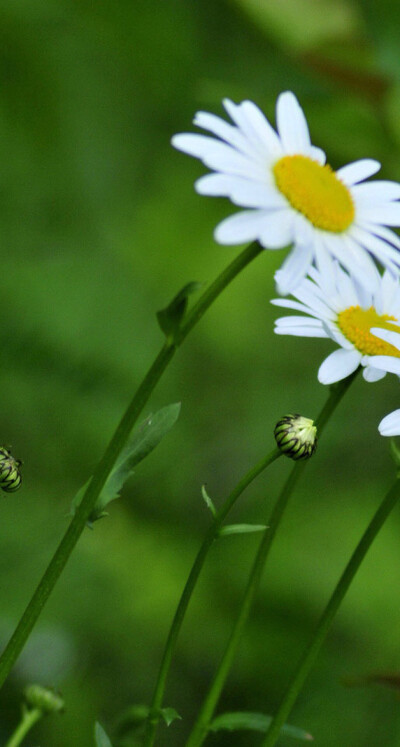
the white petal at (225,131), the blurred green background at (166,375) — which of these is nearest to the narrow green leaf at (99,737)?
the white petal at (225,131)

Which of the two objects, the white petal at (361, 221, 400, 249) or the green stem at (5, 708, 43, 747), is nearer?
the white petal at (361, 221, 400, 249)

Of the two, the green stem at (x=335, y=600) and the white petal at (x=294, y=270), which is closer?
the white petal at (x=294, y=270)

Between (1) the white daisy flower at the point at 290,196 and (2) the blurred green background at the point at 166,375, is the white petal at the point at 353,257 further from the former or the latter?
(2) the blurred green background at the point at 166,375

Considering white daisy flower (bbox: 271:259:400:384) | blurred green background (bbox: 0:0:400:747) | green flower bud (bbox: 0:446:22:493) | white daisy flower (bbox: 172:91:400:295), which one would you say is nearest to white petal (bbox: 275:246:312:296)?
white daisy flower (bbox: 172:91:400:295)

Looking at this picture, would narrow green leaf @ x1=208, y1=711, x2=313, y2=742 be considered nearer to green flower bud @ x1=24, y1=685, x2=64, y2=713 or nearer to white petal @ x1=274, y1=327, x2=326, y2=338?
green flower bud @ x1=24, y1=685, x2=64, y2=713

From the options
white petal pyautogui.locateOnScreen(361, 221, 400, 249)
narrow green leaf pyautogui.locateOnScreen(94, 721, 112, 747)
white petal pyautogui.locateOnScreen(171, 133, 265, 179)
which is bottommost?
narrow green leaf pyautogui.locateOnScreen(94, 721, 112, 747)

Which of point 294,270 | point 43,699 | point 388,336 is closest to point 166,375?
point 43,699

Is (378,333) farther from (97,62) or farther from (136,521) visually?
(97,62)

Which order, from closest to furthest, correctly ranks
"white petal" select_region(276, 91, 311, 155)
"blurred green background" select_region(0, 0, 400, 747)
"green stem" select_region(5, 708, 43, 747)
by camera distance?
"white petal" select_region(276, 91, 311, 155) → "green stem" select_region(5, 708, 43, 747) → "blurred green background" select_region(0, 0, 400, 747)
